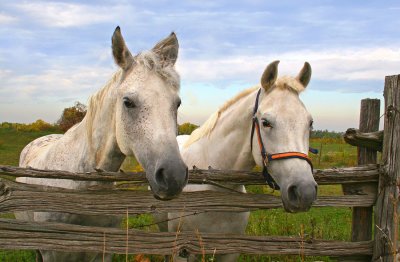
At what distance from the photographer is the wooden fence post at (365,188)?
4.04 meters

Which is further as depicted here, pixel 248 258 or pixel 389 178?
pixel 248 258

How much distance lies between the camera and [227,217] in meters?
3.97

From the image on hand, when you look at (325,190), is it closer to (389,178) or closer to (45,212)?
(389,178)

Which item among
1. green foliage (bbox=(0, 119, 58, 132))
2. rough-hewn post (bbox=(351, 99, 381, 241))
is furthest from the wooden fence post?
green foliage (bbox=(0, 119, 58, 132))

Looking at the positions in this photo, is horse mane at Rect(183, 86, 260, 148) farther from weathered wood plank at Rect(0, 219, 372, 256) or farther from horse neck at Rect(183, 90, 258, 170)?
weathered wood plank at Rect(0, 219, 372, 256)

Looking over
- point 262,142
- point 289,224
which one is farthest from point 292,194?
point 289,224

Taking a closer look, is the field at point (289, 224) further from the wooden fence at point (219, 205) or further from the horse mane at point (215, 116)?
the horse mane at point (215, 116)

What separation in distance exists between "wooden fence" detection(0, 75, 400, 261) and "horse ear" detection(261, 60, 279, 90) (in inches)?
33.6

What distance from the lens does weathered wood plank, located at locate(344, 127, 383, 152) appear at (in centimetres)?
389

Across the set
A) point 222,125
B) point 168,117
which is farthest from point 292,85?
point 168,117


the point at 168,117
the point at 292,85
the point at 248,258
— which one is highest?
the point at 292,85

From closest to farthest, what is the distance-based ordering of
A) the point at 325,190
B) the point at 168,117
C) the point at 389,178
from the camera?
1. the point at 168,117
2. the point at 389,178
3. the point at 325,190

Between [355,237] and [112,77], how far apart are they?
301cm

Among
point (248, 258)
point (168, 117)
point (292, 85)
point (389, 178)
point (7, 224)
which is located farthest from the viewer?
point (248, 258)
